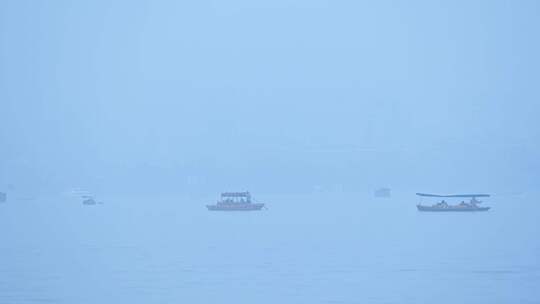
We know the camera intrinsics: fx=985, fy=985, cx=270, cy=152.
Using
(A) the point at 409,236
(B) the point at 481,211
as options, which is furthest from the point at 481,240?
(B) the point at 481,211

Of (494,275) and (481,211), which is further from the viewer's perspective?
(481,211)

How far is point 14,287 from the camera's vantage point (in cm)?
2819

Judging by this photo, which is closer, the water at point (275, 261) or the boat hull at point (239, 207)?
the water at point (275, 261)

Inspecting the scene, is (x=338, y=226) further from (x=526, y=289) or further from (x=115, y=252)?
(x=526, y=289)

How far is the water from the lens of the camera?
2648 centimetres

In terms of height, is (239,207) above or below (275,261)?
above

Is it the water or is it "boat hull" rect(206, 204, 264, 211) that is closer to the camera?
the water

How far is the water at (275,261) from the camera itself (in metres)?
26.5

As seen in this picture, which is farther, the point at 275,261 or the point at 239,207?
the point at 239,207

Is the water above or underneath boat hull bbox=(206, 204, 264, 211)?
underneath

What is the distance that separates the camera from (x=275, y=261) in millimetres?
34469

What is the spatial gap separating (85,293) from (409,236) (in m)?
21.6

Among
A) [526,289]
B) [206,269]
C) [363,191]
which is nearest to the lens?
[526,289]

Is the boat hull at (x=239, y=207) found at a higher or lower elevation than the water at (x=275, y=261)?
higher
